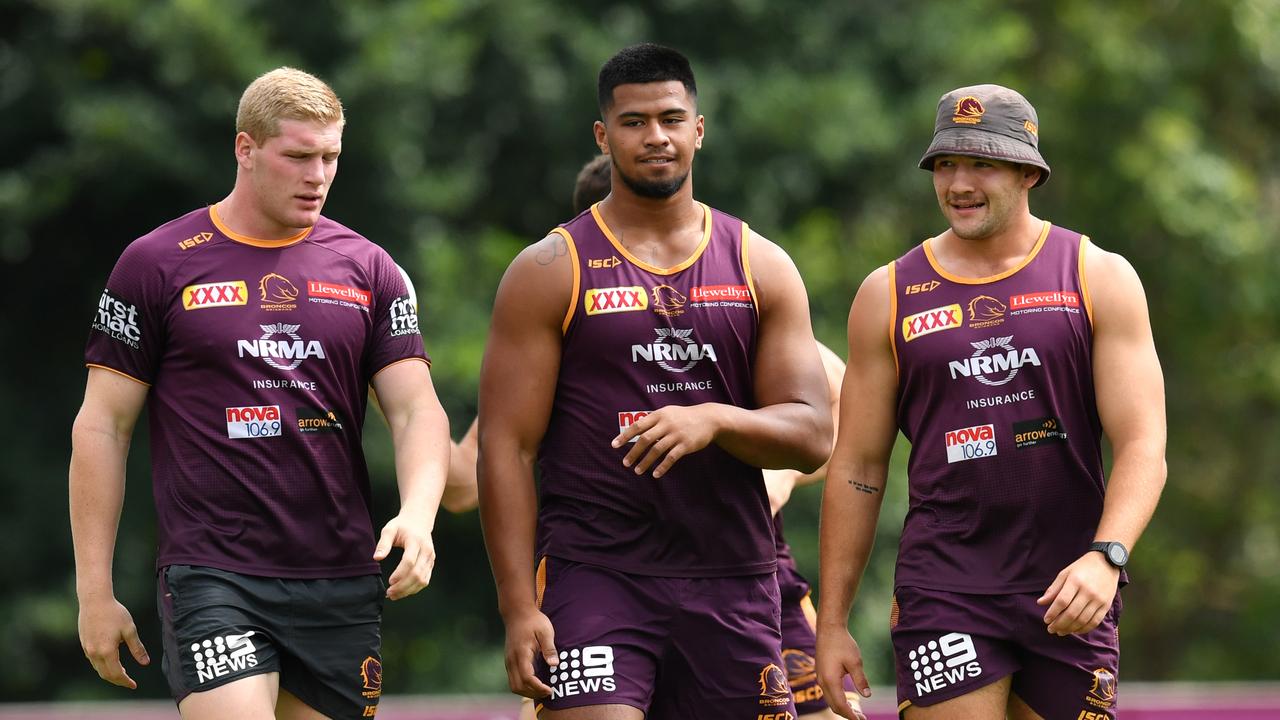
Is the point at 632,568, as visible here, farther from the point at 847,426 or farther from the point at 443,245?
the point at 443,245

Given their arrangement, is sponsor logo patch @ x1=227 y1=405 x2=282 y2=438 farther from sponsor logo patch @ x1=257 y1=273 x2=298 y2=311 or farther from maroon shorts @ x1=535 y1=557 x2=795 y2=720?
maroon shorts @ x1=535 y1=557 x2=795 y2=720

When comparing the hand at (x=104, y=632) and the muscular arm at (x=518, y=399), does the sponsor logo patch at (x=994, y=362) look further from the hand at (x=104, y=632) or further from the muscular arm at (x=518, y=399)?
the hand at (x=104, y=632)

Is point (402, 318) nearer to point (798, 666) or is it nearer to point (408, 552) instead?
point (408, 552)

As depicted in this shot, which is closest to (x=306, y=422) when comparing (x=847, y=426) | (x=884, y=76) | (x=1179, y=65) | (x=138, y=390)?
(x=138, y=390)

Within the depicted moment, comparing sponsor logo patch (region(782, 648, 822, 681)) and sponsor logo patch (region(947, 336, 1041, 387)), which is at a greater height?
sponsor logo patch (region(947, 336, 1041, 387))

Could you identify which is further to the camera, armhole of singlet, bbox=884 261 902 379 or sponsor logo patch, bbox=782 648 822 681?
sponsor logo patch, bbox=782 648 822 681

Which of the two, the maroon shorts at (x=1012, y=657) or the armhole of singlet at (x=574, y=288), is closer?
the maroon shorts at (x=1012, y=657)

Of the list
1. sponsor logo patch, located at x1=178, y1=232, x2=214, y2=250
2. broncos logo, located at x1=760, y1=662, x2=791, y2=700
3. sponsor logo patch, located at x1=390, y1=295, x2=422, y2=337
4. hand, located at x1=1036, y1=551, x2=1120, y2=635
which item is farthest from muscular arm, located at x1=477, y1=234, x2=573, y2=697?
hand, located at x1=1036, y1=551, x2=1120, y2=635

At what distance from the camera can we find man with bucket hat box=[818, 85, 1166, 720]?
567 cm

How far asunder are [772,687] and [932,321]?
1271mm

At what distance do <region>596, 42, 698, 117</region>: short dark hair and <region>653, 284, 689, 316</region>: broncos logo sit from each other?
601mm

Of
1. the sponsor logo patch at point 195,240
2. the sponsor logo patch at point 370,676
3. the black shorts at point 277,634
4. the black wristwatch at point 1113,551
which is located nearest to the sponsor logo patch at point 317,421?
the black shorts at point 277,634

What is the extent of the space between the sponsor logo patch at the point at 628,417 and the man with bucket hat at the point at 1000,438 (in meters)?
0.69

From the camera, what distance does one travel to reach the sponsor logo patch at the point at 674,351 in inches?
232
